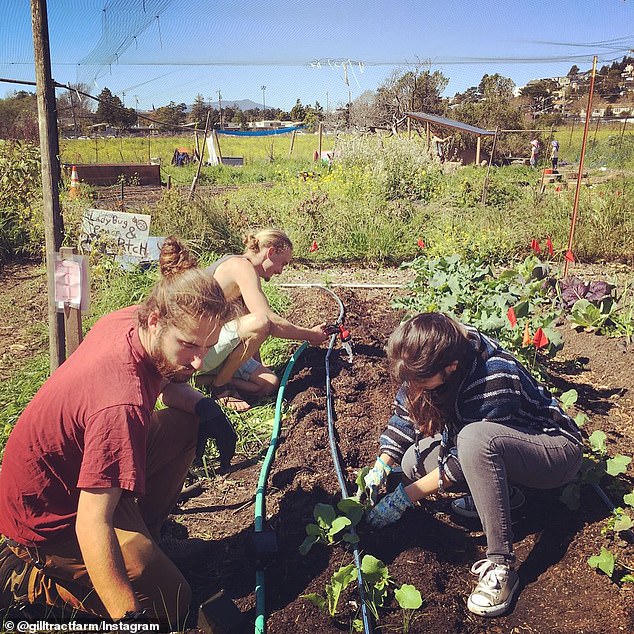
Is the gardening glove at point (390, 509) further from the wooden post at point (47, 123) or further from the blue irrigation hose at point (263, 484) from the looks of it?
the wooden post at point (47, 123)

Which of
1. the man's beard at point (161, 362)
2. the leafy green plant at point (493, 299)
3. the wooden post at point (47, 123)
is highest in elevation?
the wooden post at point (47, 123)

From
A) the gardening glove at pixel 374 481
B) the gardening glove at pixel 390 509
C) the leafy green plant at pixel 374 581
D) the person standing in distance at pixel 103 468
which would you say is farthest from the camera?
the gardening glove at pixel 374 481

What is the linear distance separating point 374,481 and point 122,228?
363 cm

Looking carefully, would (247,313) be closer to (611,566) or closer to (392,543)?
(392,543)

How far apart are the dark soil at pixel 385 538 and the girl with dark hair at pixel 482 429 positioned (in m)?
0.12

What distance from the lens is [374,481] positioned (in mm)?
2422

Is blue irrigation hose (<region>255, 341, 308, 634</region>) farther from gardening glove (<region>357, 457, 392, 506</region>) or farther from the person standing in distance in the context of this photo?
gardening glove (<region>357, 457, 392, 506</region>)

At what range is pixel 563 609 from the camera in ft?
6.75

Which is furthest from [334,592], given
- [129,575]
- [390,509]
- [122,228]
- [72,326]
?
[122,228]

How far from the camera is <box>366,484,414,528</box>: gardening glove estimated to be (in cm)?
230

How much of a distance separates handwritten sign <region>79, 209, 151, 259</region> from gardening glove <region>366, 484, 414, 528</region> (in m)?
3.41

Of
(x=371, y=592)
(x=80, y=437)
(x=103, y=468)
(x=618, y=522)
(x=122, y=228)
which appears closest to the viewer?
(x=103, y=468)

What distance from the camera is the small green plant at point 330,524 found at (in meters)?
2.19

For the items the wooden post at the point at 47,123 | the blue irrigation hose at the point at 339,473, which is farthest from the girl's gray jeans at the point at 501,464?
the wooden post at the point at 47,123
